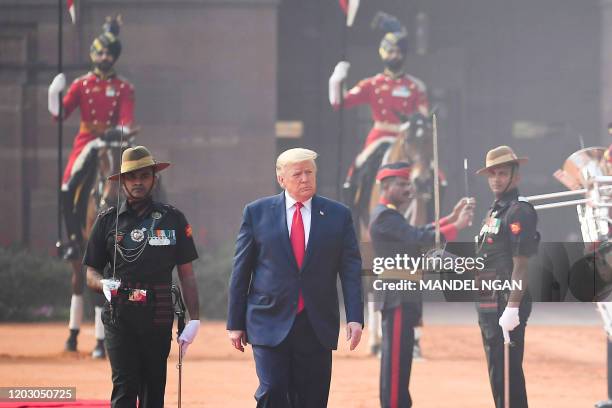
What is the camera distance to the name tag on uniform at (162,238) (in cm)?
722

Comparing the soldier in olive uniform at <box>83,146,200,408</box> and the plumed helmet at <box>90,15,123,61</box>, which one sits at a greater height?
the plumed helmet at <box>90,15,123,61</box>

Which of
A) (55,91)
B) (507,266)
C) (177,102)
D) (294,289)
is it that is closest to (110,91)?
(55,91)

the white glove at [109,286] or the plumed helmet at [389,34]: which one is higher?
the plumed helmet at [389,34]

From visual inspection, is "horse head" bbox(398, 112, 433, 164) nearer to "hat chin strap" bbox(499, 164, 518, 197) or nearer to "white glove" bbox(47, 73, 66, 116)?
"white glove" bbox(47, 73, 66, 116)

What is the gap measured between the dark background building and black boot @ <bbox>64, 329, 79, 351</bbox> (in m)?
1.82

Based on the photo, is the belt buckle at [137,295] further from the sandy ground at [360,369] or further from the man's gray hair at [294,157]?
the sandy ground at [360,369]

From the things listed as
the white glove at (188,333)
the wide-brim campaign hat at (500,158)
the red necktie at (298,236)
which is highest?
the wide-brim campaign hat at (500,158)

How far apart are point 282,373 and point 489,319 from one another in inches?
82.3

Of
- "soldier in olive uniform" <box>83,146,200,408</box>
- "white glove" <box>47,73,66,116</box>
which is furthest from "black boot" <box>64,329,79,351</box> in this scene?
"soldier in olive uniform" <box>83,146,200,408</box>

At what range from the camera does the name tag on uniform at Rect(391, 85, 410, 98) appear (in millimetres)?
13461

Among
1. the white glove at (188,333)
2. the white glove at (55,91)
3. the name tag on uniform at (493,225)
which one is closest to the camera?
the white glove at (188,333)

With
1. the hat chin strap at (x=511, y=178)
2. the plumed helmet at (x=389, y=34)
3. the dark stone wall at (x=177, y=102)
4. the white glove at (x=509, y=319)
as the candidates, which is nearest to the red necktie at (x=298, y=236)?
the white glove at (x=509, y=319)

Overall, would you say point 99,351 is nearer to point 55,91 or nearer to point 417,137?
point 55,91

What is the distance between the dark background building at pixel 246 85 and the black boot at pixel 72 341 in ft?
5.96
